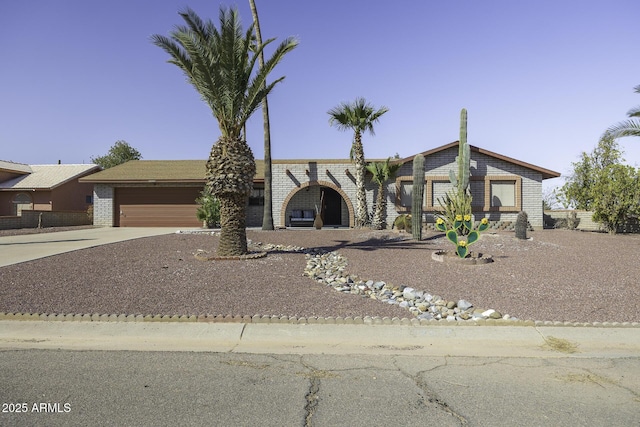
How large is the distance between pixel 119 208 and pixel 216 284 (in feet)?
65.0

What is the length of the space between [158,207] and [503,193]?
63.8 feet

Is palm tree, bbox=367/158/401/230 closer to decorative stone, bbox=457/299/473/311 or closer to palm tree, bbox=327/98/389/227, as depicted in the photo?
palm tree, bbox=327/98/389/227

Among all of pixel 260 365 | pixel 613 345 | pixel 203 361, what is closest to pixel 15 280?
pixel 203 361

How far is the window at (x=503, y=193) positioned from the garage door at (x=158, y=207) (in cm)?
1650

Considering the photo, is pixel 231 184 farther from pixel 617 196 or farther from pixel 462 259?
pixel 617 196

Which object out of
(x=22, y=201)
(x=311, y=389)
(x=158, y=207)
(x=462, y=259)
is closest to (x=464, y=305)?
(x=462, y=259)

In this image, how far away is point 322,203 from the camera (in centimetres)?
2575

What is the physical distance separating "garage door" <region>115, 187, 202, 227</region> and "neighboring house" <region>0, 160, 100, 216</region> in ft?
31.6

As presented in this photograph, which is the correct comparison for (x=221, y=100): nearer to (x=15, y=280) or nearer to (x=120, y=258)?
(x=120, y=258)

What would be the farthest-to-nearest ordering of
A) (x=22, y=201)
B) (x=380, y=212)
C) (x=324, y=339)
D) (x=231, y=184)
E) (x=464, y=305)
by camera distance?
1. (x=22, y=201)
2. (x=380, y=212)
3. (x=231, y=184)
4. (x=464, y=305)
5. (x=324, y=339)

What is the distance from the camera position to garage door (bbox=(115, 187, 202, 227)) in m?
24.9

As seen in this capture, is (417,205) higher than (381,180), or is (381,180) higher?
(381,180)

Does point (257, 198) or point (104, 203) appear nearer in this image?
point (257, 198)

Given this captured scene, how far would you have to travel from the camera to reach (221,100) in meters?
11.0
